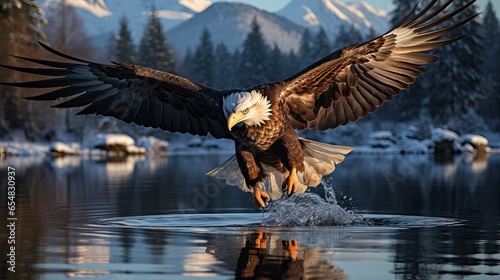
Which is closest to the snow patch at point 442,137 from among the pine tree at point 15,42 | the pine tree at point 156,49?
the pine tree at point 15,42

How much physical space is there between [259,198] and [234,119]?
1108 mm

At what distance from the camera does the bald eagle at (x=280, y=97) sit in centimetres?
866

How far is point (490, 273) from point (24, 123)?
41.6 m

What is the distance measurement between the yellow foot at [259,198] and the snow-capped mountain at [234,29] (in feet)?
221

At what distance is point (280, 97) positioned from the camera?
872 centimetres

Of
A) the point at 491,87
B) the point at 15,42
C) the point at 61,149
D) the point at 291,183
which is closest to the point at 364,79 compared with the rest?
the point at 291,183

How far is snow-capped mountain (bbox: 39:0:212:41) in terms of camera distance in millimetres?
14625

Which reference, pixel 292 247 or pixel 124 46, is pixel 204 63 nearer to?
pixel 124 46

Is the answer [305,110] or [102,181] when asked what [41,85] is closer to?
[305,110]

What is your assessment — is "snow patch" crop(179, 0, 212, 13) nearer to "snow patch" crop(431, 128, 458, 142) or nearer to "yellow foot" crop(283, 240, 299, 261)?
"yellow foot" crop(283, 240, 299, 261)

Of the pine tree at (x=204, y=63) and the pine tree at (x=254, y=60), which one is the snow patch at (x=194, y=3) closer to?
the pine tree at (x=254, y=60)

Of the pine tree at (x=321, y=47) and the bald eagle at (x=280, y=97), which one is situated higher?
the pine tree at (x=321, y=47)

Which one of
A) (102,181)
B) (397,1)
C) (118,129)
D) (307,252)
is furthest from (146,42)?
(307,252)

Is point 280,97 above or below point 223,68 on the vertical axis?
below
